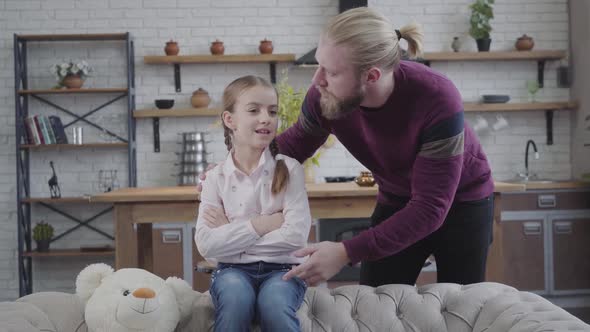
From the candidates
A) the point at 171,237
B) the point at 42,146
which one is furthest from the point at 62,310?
the point at 42,146

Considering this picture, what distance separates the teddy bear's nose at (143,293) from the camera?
1.80 meters

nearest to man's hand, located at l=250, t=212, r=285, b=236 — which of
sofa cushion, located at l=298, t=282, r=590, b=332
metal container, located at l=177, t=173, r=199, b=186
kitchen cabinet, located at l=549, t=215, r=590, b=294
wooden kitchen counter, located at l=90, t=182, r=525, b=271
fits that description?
sofa cushion, located at l=298, t=282, r=590, b=332

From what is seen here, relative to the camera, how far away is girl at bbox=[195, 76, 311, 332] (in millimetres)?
1864

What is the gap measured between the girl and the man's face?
0.29 m

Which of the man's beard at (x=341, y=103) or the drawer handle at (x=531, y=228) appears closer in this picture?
the man's beard at (x=341, y=103)

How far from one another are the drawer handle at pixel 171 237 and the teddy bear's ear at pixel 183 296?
3.01m

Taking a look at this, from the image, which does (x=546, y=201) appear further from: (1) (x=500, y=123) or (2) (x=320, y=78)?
(2) (x=320, y=78)

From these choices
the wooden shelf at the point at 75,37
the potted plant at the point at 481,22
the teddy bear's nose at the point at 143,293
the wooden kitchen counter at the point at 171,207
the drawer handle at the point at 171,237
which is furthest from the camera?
the potted plant at the point at 481,22

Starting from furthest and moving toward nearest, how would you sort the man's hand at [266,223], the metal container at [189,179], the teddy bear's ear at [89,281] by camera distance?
1. the metal container at [189,179]
2. the man's hand at [266,223]
3. the teddy bear's ear at [89,281]

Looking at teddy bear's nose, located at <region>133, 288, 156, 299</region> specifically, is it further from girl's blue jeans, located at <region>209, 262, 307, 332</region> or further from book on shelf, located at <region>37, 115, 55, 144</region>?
book on shelf, located at <region>37, 115, 55, 144</region>

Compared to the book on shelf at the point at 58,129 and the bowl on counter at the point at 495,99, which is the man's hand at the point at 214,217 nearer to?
the book on shelf at the point at 58,129

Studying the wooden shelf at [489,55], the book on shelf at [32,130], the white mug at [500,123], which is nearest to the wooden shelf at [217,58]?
the book on shelf at [32,130]

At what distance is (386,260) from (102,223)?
4.19 metres

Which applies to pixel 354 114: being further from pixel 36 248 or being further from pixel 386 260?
pixel 36 248
